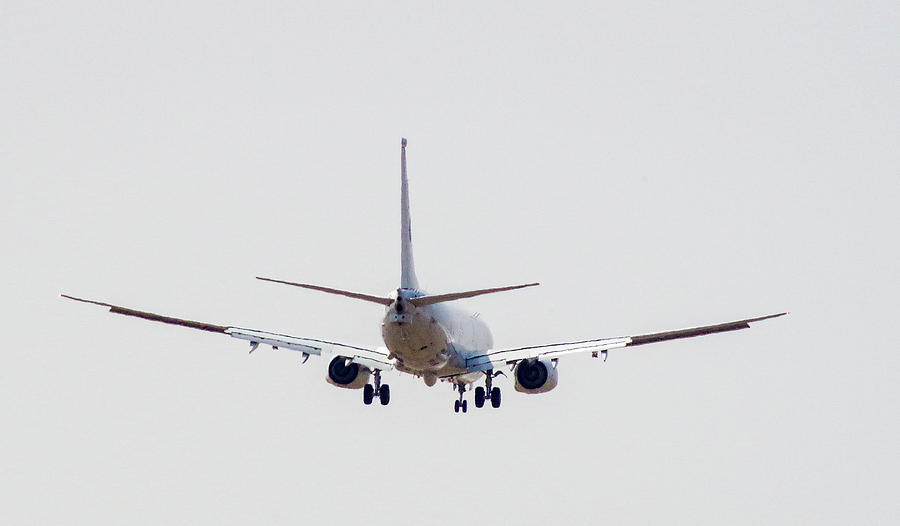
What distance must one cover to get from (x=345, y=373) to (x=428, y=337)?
7.54m

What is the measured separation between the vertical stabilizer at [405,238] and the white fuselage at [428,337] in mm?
1582

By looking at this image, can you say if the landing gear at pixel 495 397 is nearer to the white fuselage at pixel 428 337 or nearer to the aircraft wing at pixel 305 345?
the white fuselage at pixel 428 337

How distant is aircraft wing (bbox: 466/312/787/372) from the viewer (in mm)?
60781

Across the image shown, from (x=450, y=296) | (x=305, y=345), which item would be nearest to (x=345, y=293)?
(x=450, y=296)

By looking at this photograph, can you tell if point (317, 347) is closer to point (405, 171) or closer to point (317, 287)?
point (405, 171)

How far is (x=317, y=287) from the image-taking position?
55688 millimetres

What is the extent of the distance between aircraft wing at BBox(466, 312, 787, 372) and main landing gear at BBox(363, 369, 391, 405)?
3.72 meters

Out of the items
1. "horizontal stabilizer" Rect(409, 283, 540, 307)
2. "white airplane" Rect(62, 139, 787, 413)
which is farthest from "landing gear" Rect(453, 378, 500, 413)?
"horizontal stabilizer" Rect(409, 283, 540, 307)

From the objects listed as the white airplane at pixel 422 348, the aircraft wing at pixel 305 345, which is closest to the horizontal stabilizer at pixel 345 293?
the white airplane at pixel 422 348

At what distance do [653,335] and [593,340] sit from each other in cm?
540

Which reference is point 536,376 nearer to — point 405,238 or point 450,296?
point 405,238

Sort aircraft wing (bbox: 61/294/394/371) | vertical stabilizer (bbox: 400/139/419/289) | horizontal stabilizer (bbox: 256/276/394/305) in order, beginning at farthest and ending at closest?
aircraft wing (bbox: 61/294/394/371), vertical stabilizer (bbox: 400/139/419/289), horizontal stabilizer (bbox: 256/276/394/305)

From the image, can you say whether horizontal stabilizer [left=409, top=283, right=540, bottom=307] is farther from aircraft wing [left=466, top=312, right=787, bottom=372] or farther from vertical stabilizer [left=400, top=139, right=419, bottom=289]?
aircraft wing [left=466, top=312, right=787, bottom=372]

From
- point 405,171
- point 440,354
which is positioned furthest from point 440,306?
point 405,171
